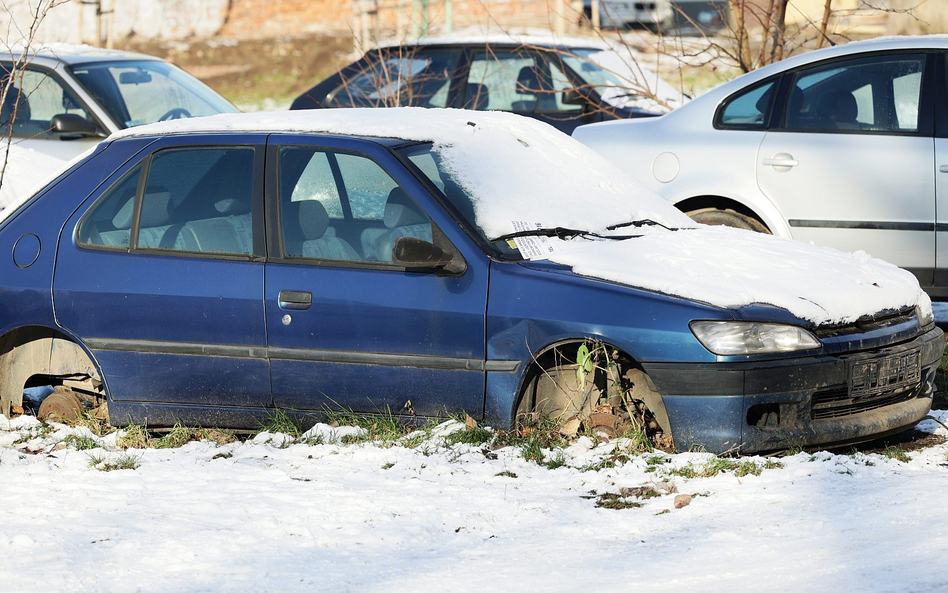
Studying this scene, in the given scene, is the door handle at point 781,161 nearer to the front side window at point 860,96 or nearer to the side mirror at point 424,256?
the front side window at point 860,96

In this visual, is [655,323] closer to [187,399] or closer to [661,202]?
[661,202]

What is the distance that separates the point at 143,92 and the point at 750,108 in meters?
4.92

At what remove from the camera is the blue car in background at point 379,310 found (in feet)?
14.9

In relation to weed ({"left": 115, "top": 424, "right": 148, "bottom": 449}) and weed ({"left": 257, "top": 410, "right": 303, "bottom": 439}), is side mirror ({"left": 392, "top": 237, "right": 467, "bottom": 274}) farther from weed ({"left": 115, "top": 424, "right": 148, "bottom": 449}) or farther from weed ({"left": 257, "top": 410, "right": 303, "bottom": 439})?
weed ({"left": 115, "top": 424, "right": 148, "bottom": 449})

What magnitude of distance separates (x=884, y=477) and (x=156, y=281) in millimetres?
2964

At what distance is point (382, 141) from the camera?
512 cm

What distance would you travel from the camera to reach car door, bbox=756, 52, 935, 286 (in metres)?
6.94

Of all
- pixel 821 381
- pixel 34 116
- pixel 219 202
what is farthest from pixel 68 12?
pixel 821 381

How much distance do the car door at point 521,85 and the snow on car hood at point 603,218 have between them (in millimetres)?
4181

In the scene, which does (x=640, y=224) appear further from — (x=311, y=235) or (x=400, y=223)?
(x=311, y=235)

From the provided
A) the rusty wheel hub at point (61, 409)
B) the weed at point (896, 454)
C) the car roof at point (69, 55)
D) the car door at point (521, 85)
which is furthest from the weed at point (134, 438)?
the car door at point (521, 85)

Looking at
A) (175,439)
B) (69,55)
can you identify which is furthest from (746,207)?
(69,55)

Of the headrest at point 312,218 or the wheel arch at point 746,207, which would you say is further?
the wheel arch at point 746,207

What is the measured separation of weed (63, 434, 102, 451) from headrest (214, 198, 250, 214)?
111cm
